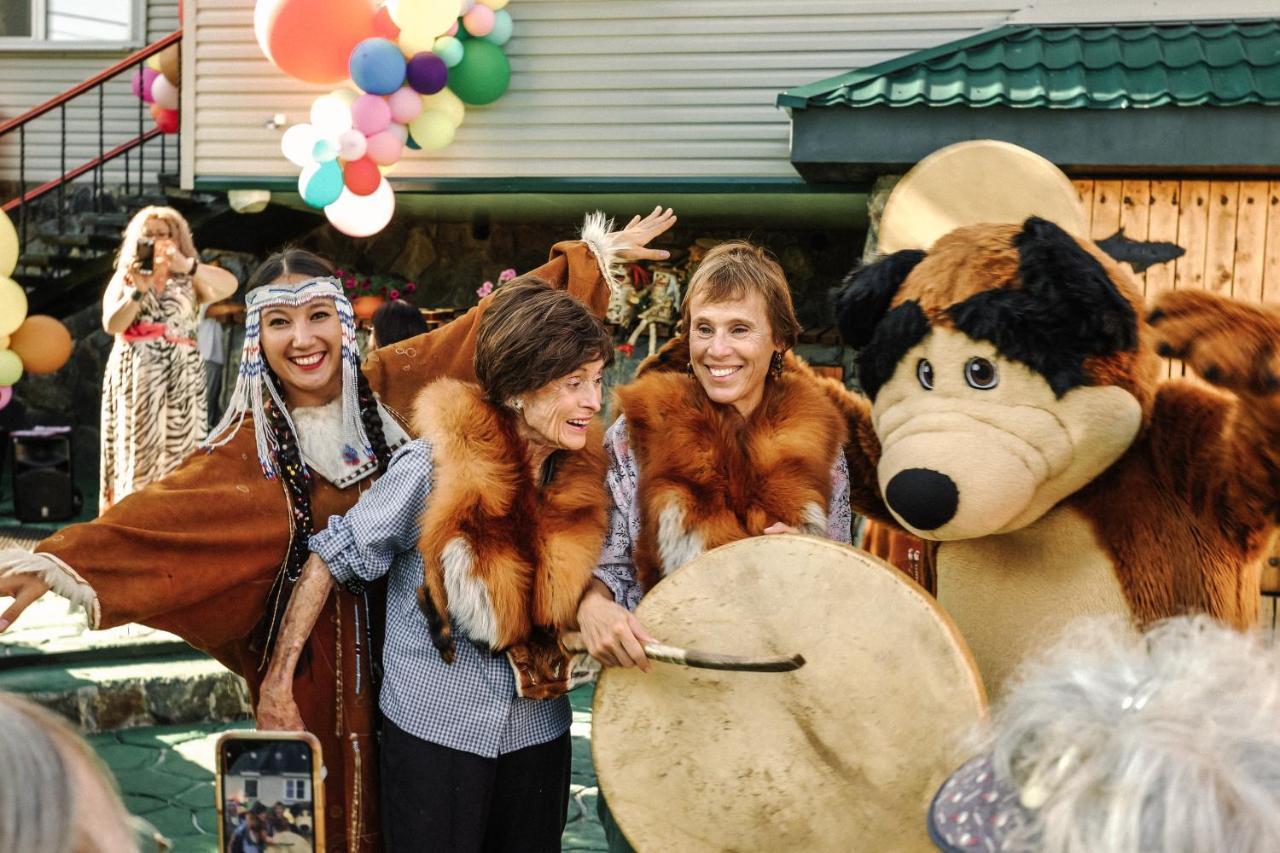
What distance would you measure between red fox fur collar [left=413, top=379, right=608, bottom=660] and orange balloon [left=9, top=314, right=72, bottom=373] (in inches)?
212

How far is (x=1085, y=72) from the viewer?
219 inches

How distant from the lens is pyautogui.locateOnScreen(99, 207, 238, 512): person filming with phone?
5.90 metres

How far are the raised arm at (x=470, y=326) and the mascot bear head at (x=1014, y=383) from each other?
89cm

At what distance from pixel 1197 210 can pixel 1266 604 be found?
1.85 metres

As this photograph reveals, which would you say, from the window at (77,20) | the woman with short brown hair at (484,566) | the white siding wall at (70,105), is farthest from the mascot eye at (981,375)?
the window at (77,20)

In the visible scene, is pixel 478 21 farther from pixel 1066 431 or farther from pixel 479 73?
pixel 1066 431

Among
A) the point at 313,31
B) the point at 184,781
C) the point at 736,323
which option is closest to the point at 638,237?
the point at 736,323

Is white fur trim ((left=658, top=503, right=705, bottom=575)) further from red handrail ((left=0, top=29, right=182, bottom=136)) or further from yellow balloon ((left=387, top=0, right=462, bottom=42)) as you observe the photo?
red handrail ((left=0, top=29, right=182, bottom=136))

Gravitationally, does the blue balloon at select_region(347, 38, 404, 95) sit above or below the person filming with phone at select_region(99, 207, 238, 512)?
above

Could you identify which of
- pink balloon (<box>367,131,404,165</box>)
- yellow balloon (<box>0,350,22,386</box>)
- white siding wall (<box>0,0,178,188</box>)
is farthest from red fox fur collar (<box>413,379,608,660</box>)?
white siding wall (<box>0,0,178,188</box>)

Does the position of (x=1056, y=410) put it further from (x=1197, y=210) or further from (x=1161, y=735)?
(x=1197, y=210)

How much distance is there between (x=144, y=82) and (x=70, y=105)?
109cm

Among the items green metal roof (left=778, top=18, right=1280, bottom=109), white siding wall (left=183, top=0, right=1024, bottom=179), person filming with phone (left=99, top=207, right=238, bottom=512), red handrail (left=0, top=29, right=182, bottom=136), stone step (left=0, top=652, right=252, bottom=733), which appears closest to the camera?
stone step (left=0, top=652, right=252, bottom=733)

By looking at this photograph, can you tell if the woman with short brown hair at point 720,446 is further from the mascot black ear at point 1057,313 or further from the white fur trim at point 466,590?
the mascot black ear at point 1057,313
